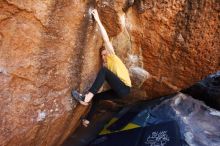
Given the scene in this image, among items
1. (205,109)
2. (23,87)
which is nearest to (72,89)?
(23,87)

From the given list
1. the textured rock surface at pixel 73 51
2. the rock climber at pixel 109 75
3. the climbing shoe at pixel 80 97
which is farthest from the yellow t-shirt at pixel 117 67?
the climbing shoe at pixel 80 97

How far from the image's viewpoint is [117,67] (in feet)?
11.2

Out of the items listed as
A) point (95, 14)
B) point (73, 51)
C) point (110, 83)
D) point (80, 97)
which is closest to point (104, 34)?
point (95, 14)

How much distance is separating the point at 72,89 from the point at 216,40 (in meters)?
1.32

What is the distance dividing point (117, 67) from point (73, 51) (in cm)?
41

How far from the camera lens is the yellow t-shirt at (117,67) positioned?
341 centimetres

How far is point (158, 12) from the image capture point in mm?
3316

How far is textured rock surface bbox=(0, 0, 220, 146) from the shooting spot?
292cm

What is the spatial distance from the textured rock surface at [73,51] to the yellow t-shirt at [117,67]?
6.2 inches

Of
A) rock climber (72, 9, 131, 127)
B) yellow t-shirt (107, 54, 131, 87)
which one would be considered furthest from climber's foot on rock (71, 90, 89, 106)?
yellow t-shirt (107, 54, 131, 87)

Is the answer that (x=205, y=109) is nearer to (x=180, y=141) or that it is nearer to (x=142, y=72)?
(x=180, y=141)

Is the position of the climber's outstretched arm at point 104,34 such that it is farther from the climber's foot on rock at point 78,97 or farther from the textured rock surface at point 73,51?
the climber's foot on rock at point 78,97

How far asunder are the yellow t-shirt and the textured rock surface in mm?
157

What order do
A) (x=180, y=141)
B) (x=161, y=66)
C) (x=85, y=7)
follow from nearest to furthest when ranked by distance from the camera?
(x=85, y=7) < (x=161, y=66) < (x=180, y=141)
